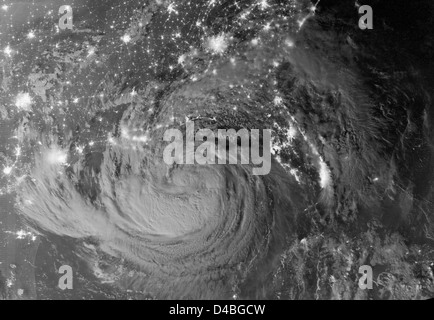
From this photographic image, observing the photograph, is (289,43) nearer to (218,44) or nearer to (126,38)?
(218,44)

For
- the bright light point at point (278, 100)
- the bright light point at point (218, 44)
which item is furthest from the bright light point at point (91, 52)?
the bright light point at point (278, 100)

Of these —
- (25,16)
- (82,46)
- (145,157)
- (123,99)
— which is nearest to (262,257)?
(145,157)

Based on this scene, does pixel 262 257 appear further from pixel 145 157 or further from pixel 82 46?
pixel 82 46

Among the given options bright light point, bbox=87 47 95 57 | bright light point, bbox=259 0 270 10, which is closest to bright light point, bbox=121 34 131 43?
bright light point, bbox=87 47 95 57

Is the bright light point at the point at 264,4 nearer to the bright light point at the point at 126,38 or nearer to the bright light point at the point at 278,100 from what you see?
the bright light point at the point at 278,100

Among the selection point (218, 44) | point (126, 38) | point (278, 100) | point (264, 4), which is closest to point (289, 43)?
point (264, 4)

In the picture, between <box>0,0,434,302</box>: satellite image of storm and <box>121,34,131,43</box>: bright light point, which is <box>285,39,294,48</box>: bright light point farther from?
<box>121,34,131,43</box>: bright light point
